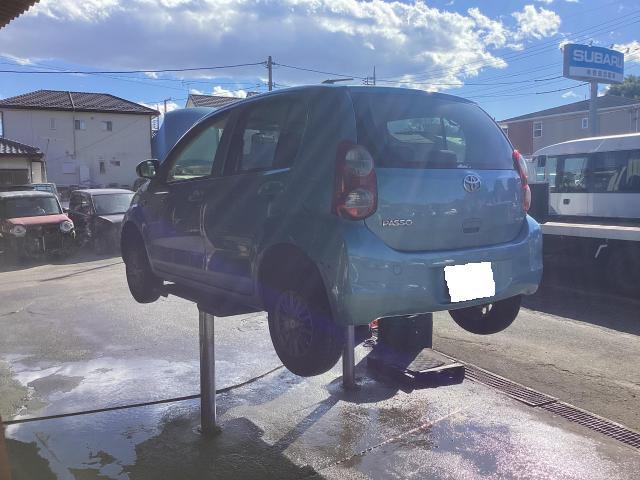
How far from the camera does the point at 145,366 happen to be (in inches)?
213

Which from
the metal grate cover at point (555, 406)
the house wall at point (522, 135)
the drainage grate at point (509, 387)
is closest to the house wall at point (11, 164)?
the drainage grate at point (509, 387)

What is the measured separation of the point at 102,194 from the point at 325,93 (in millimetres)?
13632

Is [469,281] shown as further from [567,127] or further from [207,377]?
[567,127]

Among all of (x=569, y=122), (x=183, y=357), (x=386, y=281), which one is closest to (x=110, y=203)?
(x=183, y=357)

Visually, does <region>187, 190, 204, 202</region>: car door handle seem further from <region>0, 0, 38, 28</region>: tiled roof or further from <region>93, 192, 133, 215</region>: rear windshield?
<region>93, 192, 133, 215</region>: rear windshield

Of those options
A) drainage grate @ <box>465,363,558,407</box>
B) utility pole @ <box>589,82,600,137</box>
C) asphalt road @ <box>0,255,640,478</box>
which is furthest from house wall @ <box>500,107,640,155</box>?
drainage grate @ <box>465,363,558,407</box>

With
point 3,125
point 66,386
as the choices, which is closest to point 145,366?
point 66,386

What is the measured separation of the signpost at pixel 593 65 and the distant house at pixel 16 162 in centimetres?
2488

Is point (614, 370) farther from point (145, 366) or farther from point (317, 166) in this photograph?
point (145, 366)

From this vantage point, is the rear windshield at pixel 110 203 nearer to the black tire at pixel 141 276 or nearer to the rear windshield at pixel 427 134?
the black tire at pixel 141 276

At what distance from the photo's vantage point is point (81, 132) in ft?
120

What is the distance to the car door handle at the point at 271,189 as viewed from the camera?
304 centimetres

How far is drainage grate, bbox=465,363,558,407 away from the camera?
4590 mm

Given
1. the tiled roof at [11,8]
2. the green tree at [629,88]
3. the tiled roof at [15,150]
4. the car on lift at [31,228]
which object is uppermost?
the green tree at [629,88]
